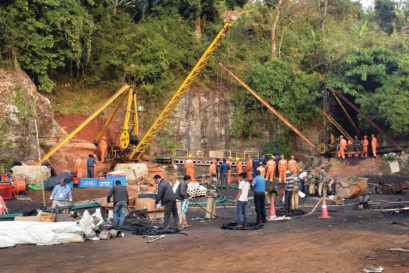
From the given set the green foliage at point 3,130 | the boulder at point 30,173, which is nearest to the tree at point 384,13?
the green foliage at point 3,130

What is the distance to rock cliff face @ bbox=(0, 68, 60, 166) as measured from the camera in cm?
2670

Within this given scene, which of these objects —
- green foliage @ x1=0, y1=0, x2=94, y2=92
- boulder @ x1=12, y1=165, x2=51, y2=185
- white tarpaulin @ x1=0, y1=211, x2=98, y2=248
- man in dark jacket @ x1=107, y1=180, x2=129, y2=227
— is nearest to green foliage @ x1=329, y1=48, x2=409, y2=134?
green foliage @ x1=0, y1=0, x2=94, y2=92

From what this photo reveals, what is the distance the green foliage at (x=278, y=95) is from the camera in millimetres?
40406

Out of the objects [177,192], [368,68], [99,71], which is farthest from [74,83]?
[177,192]

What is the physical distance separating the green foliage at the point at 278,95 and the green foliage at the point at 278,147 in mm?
1987

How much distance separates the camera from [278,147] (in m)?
39.8

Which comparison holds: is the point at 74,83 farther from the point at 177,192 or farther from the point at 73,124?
the point at 177,192

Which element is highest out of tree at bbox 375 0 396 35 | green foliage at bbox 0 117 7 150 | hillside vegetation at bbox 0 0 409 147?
tree at bbox 375 0 396 35

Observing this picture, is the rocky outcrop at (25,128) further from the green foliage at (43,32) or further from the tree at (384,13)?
the tree at (384,13)

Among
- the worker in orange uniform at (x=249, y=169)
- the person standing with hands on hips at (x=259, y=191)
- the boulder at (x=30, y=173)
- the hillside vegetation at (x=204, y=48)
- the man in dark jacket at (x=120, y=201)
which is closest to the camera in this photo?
the man in dark jacket at (x=120, y=201)

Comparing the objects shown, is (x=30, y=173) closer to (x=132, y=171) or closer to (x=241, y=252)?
(x=132, y=171)

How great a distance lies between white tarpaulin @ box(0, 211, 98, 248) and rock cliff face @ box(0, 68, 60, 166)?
1676 centimetres

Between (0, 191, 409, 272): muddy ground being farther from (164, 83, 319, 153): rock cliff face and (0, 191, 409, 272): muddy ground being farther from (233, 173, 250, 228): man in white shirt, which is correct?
(164, 83, 319, 153): rock cliff face

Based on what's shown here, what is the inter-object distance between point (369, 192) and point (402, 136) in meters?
13.0
